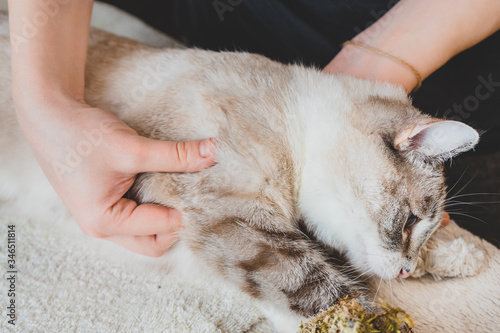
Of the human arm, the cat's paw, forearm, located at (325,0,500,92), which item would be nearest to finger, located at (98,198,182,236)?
the human arm

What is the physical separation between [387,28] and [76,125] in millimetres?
1356

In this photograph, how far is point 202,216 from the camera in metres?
1.25

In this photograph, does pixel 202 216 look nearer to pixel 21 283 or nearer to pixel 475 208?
pixel 21 283

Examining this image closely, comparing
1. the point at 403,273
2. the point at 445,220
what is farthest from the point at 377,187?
the point at 445,220

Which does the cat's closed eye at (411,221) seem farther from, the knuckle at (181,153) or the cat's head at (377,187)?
the knuckle at (181,153)

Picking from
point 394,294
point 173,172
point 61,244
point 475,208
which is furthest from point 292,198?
point 475,208

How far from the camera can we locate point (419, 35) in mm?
1716

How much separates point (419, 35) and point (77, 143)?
1434 mm

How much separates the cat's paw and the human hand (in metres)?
0.89

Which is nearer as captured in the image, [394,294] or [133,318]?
[133,318]

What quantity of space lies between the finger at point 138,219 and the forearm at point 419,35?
106cm

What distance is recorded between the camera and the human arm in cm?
122

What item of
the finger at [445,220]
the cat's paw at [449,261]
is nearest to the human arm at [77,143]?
the cat's paw at [449,261]

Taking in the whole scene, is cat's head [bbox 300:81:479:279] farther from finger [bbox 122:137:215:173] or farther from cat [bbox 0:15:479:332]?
finger [bbox 122:137:215:173]
